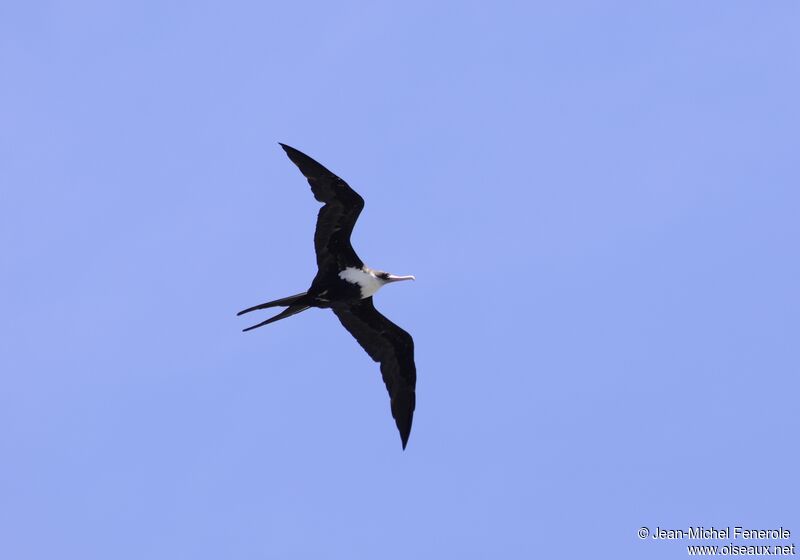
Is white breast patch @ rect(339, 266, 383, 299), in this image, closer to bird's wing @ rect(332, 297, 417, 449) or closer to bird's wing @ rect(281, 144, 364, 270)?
bird's wing @ rect(281, 144, 364, 270)

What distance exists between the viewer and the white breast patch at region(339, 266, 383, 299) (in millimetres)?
11797

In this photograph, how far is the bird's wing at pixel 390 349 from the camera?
40.4 ft

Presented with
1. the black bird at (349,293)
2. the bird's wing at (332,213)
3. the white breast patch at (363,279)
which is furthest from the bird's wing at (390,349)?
the bird's wing at (332,213)

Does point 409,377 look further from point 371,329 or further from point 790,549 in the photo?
point 790,549

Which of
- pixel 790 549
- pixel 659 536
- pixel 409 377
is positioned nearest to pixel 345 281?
pixel 409 377

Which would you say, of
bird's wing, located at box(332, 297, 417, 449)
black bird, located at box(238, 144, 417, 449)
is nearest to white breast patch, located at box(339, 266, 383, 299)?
black bird, located at box(238, 144, 417, 449)

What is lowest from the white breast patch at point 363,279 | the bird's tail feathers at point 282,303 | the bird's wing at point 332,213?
the bird's tail feathers at point 282,303

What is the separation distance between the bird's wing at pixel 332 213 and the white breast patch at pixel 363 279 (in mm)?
74

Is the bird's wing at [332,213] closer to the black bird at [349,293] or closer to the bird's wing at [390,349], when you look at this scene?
the black bird at [349,293]

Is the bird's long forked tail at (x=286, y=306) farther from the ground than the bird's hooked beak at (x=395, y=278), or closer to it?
closer to it

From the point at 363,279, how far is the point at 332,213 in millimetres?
960

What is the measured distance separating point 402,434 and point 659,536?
3.32m

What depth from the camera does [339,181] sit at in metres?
11.2

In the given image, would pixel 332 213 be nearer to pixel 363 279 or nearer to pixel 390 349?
pixel 363 279
